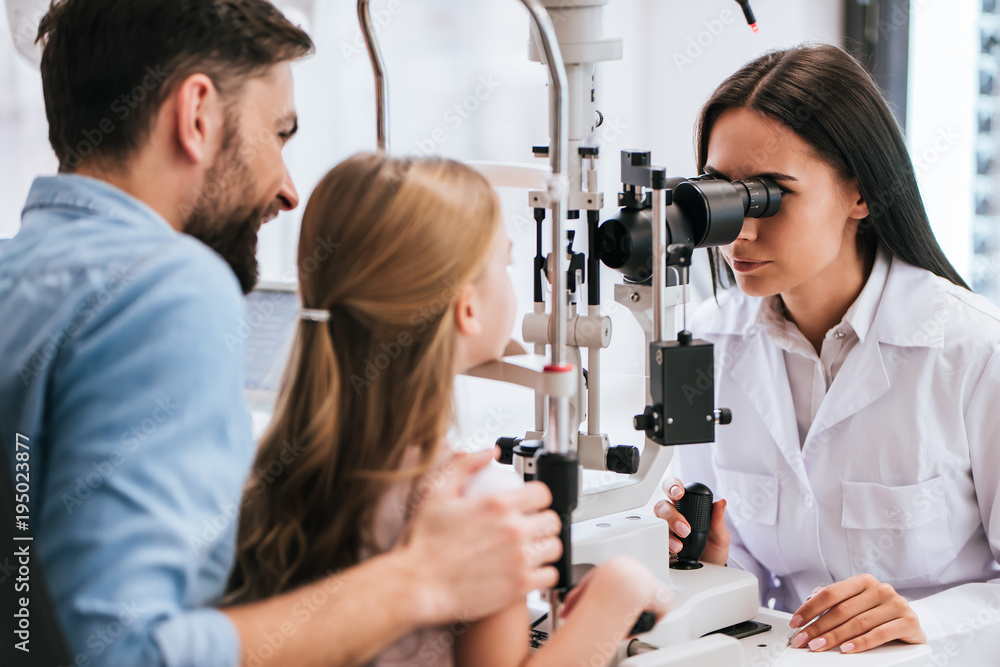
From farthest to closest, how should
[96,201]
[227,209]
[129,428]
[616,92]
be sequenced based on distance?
1. [616,92]
2. [227,209]
3. [96,201]
4. [129,428]

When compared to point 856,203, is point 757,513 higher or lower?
lower

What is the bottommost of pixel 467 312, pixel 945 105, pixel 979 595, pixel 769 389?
pixel 979 595

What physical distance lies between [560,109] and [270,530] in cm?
52

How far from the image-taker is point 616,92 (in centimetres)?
279

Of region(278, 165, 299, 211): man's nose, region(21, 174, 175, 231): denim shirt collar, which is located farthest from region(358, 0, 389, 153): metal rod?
region(21, 174, 175, 231): denim shirt collar

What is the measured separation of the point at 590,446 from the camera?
1129mm

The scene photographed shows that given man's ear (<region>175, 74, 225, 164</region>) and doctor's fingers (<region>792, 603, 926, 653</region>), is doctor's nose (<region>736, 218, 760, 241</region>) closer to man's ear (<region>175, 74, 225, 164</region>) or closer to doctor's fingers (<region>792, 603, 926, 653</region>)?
doctor's fingers (<region>792, 603, 926, 653</region>)

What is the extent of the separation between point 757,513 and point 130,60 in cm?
121

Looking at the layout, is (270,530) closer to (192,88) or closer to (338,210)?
(338,210)

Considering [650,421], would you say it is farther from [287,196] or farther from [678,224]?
[287,196]

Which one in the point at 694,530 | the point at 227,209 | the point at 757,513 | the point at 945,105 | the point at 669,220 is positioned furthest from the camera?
the point at 945,105

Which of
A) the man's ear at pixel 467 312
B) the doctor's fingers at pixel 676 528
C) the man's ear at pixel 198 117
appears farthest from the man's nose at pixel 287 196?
the doctor's fingers at pixel 676 528

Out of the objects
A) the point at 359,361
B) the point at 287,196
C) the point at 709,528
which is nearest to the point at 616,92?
the point at 709,528

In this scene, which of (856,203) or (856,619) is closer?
(856,619)
